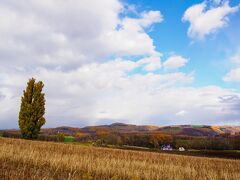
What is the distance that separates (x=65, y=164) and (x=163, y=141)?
126647mm

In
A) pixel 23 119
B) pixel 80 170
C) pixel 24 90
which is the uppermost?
pixel 24 90

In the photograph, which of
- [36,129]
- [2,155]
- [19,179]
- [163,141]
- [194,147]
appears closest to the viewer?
[19,179]

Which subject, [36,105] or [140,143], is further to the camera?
[140,143]

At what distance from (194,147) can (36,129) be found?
74.8 m

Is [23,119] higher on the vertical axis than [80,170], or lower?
higher

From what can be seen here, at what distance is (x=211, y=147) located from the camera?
110938mm

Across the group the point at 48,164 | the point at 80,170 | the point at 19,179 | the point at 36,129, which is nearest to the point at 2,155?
the point at 48,164

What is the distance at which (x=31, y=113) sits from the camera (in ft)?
200

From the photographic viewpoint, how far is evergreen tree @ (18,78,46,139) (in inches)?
2367

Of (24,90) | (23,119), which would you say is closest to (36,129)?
(23,119)

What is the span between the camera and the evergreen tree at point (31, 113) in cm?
6013

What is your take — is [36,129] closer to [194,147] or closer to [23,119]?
[23,119]

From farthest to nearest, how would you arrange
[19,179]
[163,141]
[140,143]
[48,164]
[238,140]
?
[163,141]
[140,143]
[238,140]
[48,164]
[19,179]

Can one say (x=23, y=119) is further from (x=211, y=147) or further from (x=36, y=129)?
(x=211, y=147)
